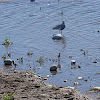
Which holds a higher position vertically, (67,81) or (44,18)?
(44,18)

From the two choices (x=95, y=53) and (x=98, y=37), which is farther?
(x=98, y=37)

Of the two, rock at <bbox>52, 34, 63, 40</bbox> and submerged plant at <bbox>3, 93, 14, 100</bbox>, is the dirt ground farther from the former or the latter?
rock at <bbox>52, 34, 63, 40</bbox>

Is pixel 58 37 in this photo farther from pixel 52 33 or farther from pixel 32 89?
pixel 32 89

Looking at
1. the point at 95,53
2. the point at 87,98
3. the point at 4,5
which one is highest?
the point at 4,5

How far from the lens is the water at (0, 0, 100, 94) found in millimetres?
14797

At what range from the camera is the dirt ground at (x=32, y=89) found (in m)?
11.4

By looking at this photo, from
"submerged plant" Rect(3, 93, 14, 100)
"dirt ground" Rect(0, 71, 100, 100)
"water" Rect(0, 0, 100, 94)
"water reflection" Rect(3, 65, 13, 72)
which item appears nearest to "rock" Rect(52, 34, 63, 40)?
"water" Rect(0, 0, 100, 94)

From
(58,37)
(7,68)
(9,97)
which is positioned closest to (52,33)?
(58,37)

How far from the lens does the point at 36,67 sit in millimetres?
15203

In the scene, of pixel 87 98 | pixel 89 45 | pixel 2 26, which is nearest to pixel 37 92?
pixel 87 98

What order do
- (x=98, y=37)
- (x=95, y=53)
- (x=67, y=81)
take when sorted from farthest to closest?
(x=98, y=37), (x=95, y=53), (x=67, y=81)

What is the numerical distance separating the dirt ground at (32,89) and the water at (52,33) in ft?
2.85

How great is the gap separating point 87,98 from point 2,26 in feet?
36.5

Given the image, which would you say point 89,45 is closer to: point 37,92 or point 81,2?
point 37,92
